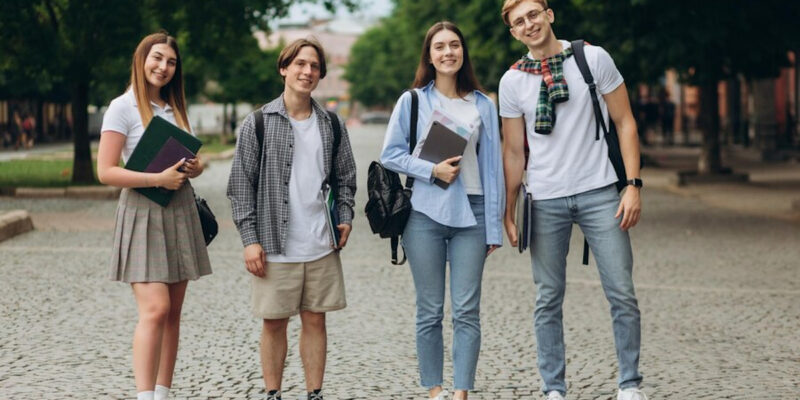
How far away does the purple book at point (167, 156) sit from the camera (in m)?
5.11

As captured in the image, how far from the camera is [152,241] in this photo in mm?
5160

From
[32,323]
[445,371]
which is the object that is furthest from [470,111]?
[32,323]

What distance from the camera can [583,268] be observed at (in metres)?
11.4

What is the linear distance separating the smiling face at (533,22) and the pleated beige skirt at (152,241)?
1587 mm

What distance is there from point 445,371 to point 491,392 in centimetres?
61

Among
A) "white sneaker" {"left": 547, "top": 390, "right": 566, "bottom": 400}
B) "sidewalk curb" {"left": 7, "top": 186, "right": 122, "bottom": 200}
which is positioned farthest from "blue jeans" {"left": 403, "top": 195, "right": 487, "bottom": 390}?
"sidewalk curb" {"left": 7, "top": 186, "right": 122, "bottom": 200}

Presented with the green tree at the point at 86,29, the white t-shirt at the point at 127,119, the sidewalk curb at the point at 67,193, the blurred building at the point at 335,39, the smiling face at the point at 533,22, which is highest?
the blurred building at the point at 335,39

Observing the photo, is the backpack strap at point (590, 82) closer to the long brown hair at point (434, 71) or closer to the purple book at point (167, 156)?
the long brown hair at point (434, 71)

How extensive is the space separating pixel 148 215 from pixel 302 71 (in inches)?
34.6

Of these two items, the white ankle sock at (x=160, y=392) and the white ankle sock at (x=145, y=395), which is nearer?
the white ankle sock at (x=145, y=395)

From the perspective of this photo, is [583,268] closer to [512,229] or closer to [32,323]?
[32,323]

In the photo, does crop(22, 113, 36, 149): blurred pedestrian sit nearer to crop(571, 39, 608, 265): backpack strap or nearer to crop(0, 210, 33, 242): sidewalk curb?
crop(0, 210, 33, 242): sidewalk curb

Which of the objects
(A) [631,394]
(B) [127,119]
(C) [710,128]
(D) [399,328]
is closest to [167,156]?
(B) [127,119]

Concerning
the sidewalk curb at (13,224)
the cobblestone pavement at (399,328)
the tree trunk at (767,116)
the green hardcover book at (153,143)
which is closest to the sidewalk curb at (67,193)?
the sidewalk curb at (13,224)
